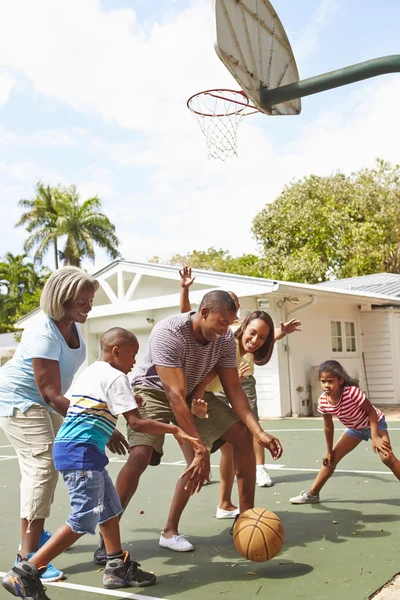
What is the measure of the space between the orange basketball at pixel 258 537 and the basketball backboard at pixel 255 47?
365 cm

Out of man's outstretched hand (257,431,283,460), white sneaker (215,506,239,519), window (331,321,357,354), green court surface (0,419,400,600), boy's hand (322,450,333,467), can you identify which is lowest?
green court surface (0,419,400,600)

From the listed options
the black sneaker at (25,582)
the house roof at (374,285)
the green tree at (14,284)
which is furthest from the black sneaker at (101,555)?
the green tree at (14,284)

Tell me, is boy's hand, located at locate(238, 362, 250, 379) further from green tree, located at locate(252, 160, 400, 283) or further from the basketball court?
green tree, located at locate(252, 160, 400, 283)

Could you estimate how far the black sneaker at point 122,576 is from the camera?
4250mm

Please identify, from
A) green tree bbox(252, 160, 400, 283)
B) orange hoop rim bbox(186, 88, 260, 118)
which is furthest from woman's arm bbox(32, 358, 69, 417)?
green tree bbox(252, 160, 400, 283)

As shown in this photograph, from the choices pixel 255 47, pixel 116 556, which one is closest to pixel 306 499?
pixel 116 556

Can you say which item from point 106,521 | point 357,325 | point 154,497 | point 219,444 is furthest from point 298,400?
point 106,521

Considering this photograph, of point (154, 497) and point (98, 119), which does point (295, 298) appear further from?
point (154, 497)

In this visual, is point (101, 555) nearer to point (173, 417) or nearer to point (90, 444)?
point (173, 417)

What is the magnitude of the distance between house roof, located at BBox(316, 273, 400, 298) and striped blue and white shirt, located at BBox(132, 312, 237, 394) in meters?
17.7

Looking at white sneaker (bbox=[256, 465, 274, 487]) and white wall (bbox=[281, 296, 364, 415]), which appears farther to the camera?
white wall (bbox=[281, 296, 364, 415])

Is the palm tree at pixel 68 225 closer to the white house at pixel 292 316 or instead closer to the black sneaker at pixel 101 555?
the white house at pixel 292 316

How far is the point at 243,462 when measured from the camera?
200 inches

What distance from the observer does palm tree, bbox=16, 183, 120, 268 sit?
4434 cm
